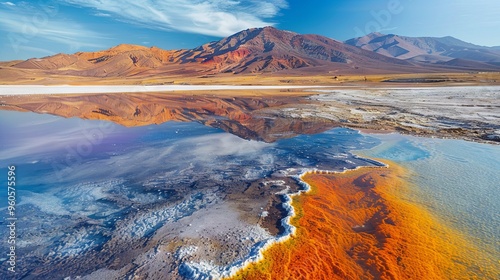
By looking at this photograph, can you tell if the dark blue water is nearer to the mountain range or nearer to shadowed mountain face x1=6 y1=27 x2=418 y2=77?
the mountain range

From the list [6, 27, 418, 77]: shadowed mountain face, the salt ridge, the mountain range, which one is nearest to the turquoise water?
the salt ridge

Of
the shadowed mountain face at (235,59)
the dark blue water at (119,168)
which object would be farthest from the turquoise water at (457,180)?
the shadowed mountain face at (235,59)

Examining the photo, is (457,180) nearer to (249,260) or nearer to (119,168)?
(249,260)

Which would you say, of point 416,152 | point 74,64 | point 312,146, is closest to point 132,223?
point 312,146

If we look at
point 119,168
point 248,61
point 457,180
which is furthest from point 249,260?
point 248,61

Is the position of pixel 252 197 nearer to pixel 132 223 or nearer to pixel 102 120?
pixel 132 223

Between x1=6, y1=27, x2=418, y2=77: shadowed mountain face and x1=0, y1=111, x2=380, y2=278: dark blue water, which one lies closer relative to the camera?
x1=0, y1=111, x2=380, y2=278: dark blue water
